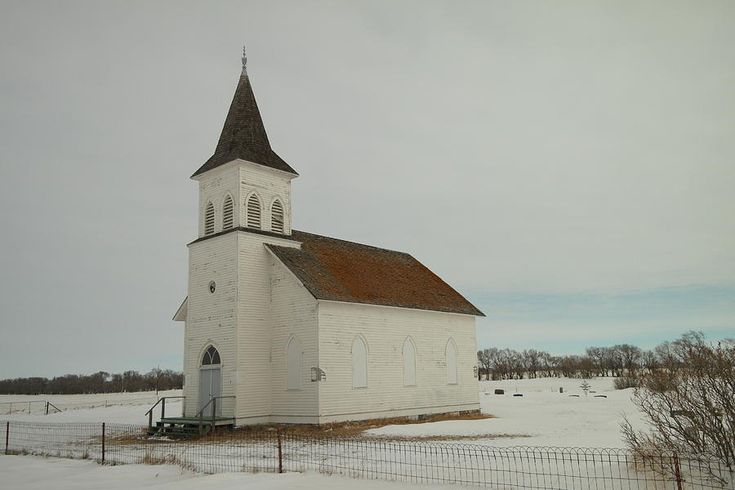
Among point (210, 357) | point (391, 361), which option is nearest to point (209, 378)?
point (210, 357)

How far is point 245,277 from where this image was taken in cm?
2625

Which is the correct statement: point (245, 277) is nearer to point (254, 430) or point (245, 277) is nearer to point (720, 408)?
point (254, 430)

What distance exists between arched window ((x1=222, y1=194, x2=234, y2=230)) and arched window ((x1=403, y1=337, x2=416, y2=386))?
9646 millimetres

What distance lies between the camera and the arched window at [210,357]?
26.2 metres

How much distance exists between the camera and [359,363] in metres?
27.1

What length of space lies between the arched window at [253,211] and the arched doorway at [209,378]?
5358 mm

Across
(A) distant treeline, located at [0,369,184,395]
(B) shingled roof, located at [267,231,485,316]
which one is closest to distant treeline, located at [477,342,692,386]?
(A) distant treeline, located at [0,369,184,395]

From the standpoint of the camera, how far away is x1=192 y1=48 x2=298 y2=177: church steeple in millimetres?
27953

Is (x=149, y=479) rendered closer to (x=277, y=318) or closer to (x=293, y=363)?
(x=293, y=363)

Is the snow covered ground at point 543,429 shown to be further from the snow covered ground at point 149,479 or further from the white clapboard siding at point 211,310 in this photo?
the snow covered ground at point 149,479

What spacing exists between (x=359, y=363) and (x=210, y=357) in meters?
6.13

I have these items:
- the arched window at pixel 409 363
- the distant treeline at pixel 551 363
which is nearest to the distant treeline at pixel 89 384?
the distant treeline at pixel 551 363

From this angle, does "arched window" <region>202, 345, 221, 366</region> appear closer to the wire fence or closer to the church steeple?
the wire fence

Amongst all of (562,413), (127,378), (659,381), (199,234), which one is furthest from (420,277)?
(127,378)
